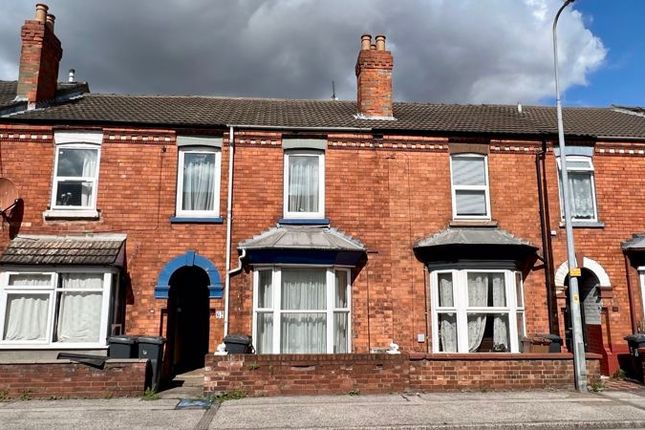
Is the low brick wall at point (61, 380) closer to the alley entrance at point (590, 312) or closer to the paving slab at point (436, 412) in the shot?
the paving slab at point (436, 412)

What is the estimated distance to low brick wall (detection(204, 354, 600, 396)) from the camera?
948cm

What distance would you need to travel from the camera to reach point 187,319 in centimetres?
1435

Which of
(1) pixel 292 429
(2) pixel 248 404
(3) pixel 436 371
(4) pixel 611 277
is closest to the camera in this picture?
(1) pixel 292 429

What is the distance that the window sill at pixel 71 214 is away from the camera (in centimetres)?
1198

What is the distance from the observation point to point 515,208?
13047mm

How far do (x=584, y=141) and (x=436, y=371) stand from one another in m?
7.54

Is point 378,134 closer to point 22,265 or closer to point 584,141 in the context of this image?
point 584,141

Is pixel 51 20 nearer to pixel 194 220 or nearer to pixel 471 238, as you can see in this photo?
pixel 194 220

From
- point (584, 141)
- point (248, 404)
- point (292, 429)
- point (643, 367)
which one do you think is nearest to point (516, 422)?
point (292, 429)

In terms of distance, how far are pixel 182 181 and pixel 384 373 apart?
6.59m

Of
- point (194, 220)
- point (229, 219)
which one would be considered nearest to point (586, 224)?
point (229, 219)

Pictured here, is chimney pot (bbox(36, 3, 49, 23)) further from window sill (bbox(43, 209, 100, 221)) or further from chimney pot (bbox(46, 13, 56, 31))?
window sill (bbox(43, 209, 100, 221))

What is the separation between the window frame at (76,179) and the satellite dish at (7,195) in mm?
761

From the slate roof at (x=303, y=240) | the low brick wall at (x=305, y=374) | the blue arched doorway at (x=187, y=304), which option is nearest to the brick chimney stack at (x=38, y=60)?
the blue arched doorway at (x=187, y=304)
